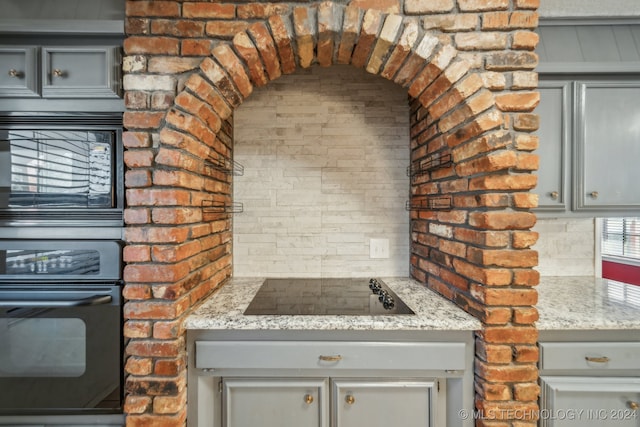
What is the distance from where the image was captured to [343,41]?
1173mm

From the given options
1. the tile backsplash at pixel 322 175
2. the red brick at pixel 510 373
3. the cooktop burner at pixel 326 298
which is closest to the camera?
the red brick at pixel 510 373

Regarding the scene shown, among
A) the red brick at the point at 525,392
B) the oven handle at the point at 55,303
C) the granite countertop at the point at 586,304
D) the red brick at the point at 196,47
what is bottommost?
the red brick at the point at 525,392

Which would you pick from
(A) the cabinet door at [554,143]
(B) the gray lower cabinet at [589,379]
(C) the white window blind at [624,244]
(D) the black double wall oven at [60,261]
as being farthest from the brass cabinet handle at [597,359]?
(C) the white window blind at [624,244]

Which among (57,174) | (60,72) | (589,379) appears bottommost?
(589,379)

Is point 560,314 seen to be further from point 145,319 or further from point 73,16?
point 73,16

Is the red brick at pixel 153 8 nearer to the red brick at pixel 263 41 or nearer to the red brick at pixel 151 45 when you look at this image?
the red brick at pixel 151 45

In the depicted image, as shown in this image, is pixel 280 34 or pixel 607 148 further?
pixel 607 148

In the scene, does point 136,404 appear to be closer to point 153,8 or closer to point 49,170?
point 49,170

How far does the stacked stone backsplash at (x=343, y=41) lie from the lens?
1.09 m

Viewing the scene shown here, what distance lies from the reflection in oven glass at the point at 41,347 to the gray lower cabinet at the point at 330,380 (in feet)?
1.56

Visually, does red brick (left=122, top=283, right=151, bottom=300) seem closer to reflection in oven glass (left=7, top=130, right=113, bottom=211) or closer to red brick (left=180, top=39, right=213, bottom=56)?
reflection in oven glass (left=7, top=130, right=113, bottom=211)

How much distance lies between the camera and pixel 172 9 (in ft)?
3.70

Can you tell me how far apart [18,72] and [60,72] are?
178 mm

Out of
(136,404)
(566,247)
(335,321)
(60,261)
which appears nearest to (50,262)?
(60,261)
